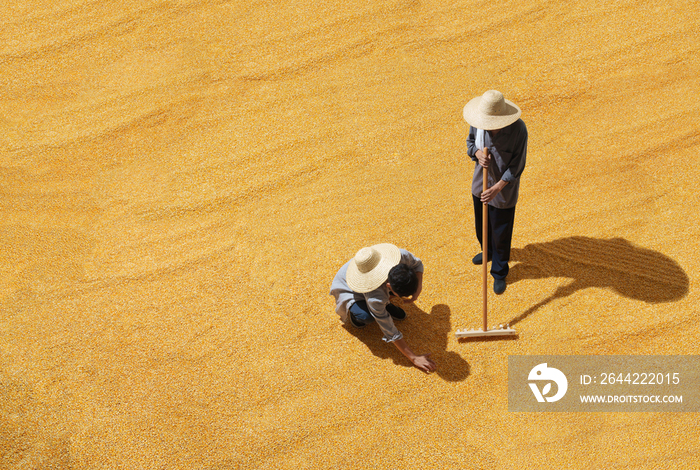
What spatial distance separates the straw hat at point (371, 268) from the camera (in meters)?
3.15

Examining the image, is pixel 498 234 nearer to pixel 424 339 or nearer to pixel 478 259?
pixel 478 259

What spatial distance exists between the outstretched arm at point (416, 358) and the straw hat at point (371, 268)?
1.45ft

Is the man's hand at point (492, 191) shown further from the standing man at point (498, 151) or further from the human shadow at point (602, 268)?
the human shadow at point (602, 268)

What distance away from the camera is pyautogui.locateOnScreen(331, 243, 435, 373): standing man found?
312 centimetres

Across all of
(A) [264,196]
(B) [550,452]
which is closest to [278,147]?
(A) [264,196]

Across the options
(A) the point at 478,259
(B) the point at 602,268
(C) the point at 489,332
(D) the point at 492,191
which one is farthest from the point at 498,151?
(B) the point at 602,268

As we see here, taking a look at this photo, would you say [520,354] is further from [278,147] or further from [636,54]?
[636,54]

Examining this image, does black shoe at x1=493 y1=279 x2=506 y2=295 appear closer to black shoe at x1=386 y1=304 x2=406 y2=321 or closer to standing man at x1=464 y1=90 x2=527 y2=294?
standing man at x1=464 y1=90 x2=527 y2=294

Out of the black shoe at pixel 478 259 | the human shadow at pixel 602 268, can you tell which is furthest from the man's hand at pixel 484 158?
the human shadow at pixel 602 268

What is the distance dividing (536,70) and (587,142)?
85 cm

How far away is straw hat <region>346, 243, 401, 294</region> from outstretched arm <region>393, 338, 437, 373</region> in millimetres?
442

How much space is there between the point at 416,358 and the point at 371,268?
689 mm

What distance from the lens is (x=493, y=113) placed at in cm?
317

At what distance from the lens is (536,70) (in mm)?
4934
